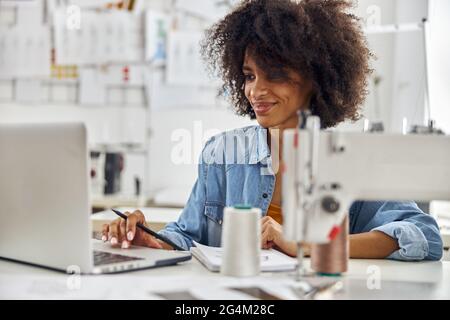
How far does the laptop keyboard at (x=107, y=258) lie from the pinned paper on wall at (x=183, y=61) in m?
2.33

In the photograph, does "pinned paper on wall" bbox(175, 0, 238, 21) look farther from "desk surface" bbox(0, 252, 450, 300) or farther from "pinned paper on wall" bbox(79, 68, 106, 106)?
"desk surface" bbox(0, 252, 450, 300)

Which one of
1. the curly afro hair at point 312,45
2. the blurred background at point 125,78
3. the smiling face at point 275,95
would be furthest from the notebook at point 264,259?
the blurred background at point 125,78

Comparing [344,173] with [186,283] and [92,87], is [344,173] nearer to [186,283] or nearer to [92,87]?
[186,283]

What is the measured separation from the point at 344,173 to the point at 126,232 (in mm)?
537

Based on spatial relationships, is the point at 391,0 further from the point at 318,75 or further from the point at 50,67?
the point at 50,67

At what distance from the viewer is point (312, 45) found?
1.52 m

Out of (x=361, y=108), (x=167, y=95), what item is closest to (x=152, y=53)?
(x=167, y=95)

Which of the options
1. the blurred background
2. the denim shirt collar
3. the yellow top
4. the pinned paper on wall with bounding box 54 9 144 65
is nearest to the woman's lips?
the denim shirt collar

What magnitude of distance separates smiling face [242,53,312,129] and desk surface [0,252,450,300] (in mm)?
488

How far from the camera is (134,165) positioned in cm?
342

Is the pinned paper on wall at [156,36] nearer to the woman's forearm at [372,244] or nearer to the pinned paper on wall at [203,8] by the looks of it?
the pinned paper on wall at [203,8]

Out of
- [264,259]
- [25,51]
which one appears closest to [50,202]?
[264,259]

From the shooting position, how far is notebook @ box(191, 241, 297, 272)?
114cm

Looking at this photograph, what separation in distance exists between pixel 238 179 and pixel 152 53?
2031 mm
